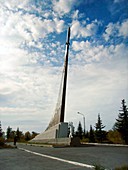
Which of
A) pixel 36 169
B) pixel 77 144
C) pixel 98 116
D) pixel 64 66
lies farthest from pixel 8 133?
pixel 36 169

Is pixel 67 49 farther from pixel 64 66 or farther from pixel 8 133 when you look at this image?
pixel 8 133

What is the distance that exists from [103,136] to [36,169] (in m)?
58.8

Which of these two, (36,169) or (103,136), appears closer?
(36,169)

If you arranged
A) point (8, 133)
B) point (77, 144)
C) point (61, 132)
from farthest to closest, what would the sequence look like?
point (8, 133)
point (61, 132)
point (77, 144)

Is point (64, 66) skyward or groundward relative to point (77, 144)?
skyward

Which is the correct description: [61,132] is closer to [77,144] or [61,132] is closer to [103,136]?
[77,144]

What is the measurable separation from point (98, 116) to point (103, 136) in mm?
7232

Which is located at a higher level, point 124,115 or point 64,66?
point 64,66

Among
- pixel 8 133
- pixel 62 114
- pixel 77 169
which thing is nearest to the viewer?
pixel 77 169

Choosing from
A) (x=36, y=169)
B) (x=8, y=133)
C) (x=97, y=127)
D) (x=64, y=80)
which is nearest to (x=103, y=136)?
(x=97, y=127)

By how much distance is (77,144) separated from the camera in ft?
93.9

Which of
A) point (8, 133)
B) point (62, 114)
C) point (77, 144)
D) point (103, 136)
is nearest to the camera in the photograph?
point (77, 144)

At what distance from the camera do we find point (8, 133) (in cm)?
15175

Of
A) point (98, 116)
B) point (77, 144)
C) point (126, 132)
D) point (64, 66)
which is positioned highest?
point (64, 66)
